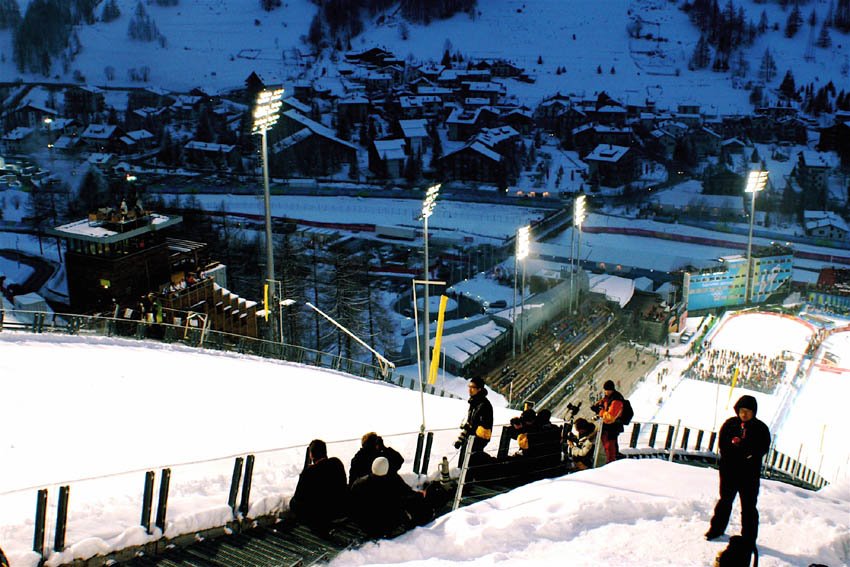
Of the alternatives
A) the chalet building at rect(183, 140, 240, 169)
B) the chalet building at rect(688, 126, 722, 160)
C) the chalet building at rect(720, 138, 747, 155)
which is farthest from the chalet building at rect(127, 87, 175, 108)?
the chalet building at rect(720, 138, 747, 155)

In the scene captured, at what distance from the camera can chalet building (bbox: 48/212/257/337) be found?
18906 mm

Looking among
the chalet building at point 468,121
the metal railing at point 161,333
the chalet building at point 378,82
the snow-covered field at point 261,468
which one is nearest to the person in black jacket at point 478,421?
the snow-covered field at point 261,468

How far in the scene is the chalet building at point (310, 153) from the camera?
227 ft

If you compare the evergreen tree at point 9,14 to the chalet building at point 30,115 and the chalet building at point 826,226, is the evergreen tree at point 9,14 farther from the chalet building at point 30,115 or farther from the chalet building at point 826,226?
the chalet building at point 826,226

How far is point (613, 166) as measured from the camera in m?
65.4

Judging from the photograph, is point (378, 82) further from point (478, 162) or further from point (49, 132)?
point (49, 132)

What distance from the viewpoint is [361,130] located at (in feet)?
249

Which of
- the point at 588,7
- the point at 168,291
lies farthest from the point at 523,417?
the point at 588,7

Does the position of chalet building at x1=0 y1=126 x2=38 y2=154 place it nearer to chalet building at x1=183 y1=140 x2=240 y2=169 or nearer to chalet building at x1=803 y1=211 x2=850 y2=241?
chalet building at x1=183 y1=140 x2=240 y2=169

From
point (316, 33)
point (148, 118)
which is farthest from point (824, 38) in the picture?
point (148, 118)

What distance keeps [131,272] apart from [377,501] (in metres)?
15.9

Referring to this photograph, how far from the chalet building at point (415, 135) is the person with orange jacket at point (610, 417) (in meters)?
62.4

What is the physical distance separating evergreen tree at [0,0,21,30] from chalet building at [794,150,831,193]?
272 ft

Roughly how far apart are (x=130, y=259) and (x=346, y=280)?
34.9 ft
